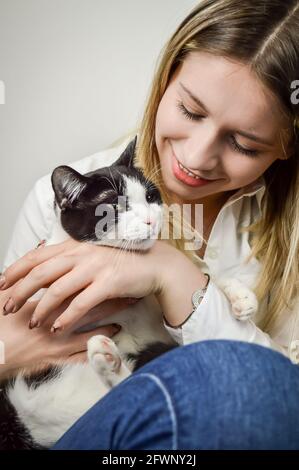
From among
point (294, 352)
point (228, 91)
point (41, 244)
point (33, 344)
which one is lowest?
point (294, 352)

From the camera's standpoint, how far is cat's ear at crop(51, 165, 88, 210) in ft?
2.43

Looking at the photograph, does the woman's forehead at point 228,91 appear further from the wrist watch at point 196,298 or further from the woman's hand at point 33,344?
the woman's hand at point 33,344

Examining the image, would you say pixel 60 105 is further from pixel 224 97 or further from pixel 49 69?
pixel 224 97

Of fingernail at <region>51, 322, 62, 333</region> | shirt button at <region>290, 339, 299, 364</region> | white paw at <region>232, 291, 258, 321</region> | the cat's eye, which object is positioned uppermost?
the cat's eye

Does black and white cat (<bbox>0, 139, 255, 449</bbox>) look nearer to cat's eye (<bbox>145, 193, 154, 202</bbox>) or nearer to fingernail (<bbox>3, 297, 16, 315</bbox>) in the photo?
cat's eye (<bbox>145, 193, 154, 202</bbox>)

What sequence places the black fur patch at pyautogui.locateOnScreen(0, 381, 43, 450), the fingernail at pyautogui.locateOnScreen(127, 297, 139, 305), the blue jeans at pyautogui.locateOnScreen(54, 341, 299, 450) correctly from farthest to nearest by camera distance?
the fingernail at pyautogui.locateOnScreen(127, 297, 139, 305)
the black fur patch at pyautogui.locateOnScreen(0, 381, 43, 450)
the blue jeans at pyautogui.locateOnScreen(54, 341, 299, 450)

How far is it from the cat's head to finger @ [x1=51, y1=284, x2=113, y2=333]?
9 centimetres

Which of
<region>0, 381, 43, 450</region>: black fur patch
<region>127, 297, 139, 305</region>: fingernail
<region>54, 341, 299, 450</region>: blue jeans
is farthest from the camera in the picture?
<region>127, 297, 139, 305</region>: fingernail

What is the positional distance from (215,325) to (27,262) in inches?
12.2

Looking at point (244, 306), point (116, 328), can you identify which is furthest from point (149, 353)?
point (244, 306)

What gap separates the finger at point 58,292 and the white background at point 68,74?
20 cm

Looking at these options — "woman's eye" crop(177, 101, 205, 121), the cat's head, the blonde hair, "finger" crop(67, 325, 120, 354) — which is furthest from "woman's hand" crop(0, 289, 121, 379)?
"woman's eye" crop(177, 101, 205, 121)

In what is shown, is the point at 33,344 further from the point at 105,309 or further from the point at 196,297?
the point at 196,297

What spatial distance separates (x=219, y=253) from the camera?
922 mm
